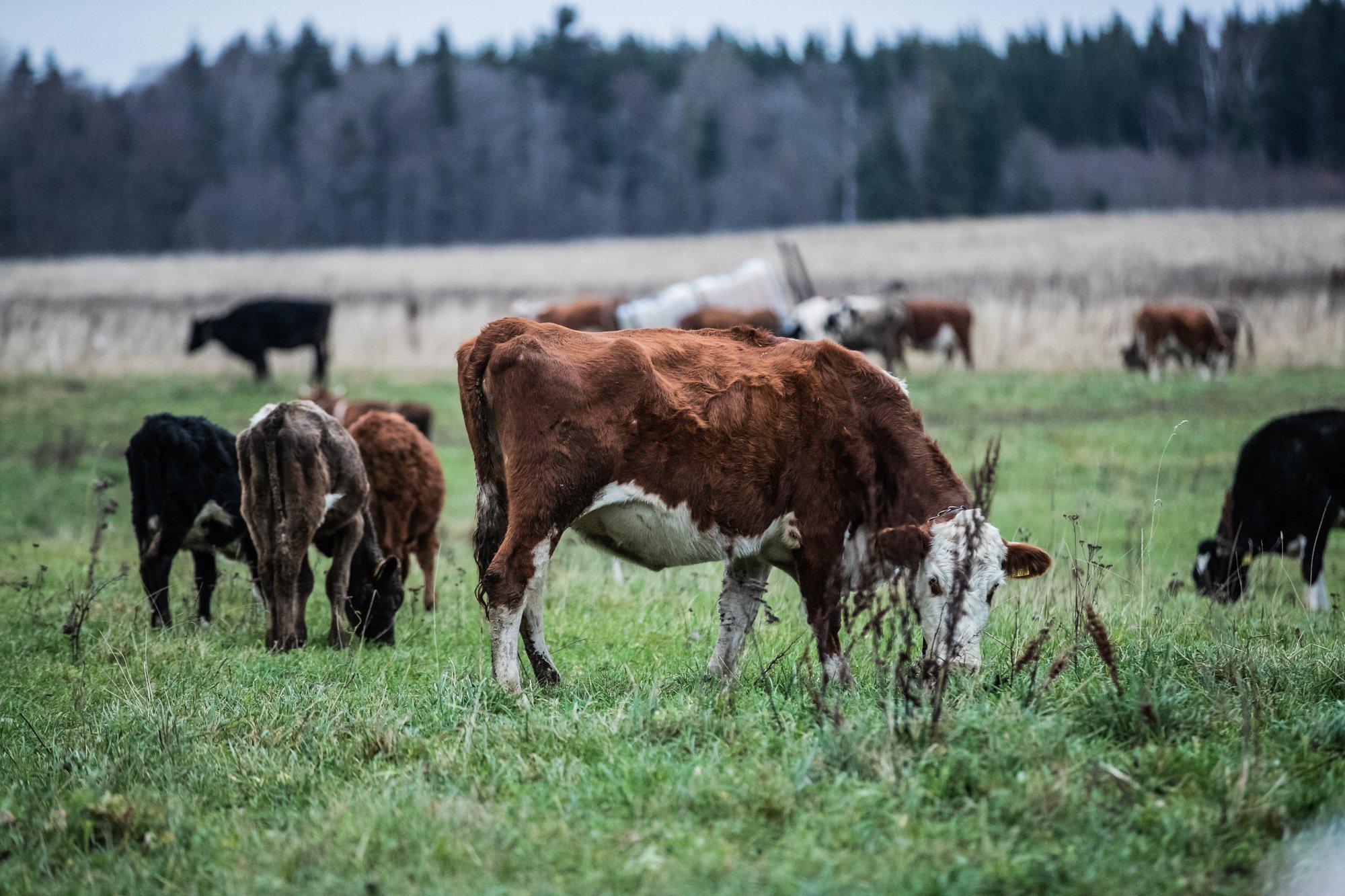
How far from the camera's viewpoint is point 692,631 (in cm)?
718

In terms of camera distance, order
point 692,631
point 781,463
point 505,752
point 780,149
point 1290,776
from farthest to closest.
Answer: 1. point 780,149
2. point 692,631
3. point 781,463
4. point 505,752
5. point 1290,776

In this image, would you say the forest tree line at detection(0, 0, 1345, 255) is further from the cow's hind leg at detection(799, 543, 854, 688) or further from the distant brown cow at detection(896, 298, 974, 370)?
the cow's hind leg at detection(799, 543, 854, 688)

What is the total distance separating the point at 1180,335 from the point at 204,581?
20.8 metres

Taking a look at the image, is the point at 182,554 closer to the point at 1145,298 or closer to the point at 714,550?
the point at 714,550

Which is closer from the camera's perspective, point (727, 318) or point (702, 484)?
point (702, 484)

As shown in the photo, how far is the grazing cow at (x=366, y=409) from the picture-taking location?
11.7 metres

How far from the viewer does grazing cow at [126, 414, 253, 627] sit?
26.0 feet

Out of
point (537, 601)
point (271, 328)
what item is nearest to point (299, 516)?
point (537, 601)

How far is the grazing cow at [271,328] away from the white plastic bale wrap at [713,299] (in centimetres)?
668

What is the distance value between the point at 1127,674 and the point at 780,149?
7729 cm

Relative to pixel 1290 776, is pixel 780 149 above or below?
above

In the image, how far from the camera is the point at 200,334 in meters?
26.0

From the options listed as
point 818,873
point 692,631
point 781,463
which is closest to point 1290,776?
point 818,873

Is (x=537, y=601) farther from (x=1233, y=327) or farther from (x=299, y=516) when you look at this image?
(x=1233, y=327)
